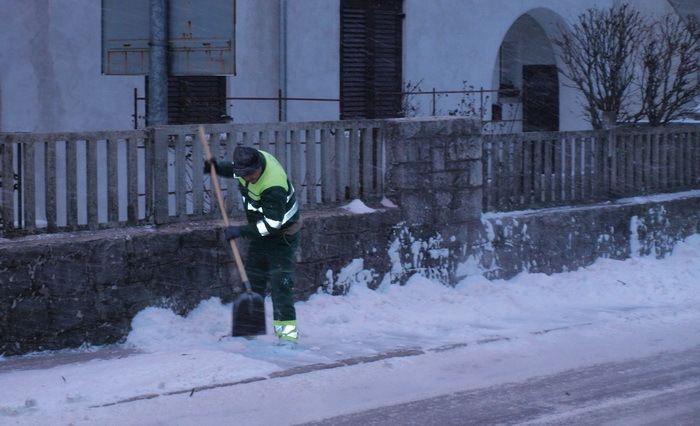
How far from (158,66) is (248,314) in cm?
225

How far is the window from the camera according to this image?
16.9 m

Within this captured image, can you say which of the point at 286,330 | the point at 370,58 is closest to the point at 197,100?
the point at 370,58

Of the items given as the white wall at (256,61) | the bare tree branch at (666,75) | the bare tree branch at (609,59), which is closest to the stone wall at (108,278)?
the white wall at (256,61)

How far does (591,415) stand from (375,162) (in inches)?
174

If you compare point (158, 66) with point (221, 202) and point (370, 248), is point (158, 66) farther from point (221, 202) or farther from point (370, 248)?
point (370, 248)

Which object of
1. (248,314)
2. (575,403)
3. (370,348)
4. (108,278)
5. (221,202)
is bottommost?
(575,403)

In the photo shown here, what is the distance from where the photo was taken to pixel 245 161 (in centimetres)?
898

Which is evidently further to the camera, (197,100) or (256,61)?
(256,61)

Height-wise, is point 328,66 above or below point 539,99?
above

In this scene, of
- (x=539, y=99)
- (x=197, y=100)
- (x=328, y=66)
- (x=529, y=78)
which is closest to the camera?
(x=197, y=100)

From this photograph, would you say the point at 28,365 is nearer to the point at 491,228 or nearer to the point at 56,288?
the point at 56,288

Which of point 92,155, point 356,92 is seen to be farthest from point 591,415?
point 356,92

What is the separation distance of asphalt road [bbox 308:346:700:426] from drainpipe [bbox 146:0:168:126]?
11.2 feet

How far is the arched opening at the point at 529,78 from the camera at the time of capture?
21.1 meters
